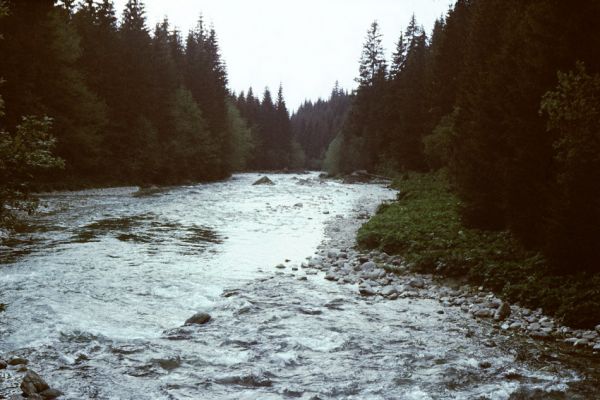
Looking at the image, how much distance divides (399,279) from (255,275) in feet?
12.1

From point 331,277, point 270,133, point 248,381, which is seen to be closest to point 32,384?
point 248,381

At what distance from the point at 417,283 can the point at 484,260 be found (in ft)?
5.47

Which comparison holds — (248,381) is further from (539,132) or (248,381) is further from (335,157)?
(335,157)

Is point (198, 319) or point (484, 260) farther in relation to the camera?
point (484, 260)

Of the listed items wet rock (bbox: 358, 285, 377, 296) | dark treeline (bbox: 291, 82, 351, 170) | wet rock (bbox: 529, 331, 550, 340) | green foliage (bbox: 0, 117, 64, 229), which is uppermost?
dark treeline (bbox: 291, 82, 351, 170)

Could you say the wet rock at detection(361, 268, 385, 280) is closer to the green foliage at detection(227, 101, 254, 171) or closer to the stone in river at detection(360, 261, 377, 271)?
the stone in river at detection(360, 261, 377, 271)

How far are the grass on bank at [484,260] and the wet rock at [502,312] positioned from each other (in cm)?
47

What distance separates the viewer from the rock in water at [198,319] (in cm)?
841

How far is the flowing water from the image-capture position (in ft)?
19.8

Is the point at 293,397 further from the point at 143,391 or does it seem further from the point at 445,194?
the point at 445,194

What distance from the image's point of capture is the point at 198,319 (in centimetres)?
844

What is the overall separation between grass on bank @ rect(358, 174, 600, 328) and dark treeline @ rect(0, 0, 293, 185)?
610 inches

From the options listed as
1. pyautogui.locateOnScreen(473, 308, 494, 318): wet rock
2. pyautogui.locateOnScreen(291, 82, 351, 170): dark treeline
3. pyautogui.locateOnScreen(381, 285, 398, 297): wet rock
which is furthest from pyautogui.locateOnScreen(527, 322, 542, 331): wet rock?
pyautogui.locateOnScreen(291, 82, 351, 170): dark treeline

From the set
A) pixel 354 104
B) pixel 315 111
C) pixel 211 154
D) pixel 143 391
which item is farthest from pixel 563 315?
pixel 315 111
